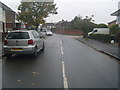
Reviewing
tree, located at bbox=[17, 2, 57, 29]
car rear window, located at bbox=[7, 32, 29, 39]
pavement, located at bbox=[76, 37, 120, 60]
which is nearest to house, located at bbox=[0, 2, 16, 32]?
tree, located at bbox=[17, 2, 57, 29]

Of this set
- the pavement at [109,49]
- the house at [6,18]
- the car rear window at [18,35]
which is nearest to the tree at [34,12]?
the house at [6,18]

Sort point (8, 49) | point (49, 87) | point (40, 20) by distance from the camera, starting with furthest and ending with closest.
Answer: point (40, 20) < point (8, 49) < point (49, 87)

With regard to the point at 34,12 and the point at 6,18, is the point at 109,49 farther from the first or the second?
the point at 6,18

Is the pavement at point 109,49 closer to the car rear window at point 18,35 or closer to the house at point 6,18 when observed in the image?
the car rear window at point 18,35

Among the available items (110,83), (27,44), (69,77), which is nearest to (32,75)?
(69,77)

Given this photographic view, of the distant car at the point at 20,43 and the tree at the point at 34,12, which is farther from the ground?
the tree at the point at 34,12

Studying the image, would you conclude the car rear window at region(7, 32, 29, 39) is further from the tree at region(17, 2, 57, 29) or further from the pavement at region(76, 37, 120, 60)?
the tree at region(17, 2, 57, 29)

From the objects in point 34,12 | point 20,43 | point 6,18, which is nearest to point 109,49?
point 20,43

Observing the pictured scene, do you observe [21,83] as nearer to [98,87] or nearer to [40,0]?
[98,87]

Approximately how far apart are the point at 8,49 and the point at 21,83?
179 inches

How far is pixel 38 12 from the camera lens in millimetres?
33562

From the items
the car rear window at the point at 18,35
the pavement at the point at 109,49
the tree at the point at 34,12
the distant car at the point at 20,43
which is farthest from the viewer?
the tree at the point at 34,12

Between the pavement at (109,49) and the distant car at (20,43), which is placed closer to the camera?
the distant car at (20,43)

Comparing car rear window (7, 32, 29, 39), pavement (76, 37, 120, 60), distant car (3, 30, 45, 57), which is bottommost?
pavement (76, 37, 120, 60)
